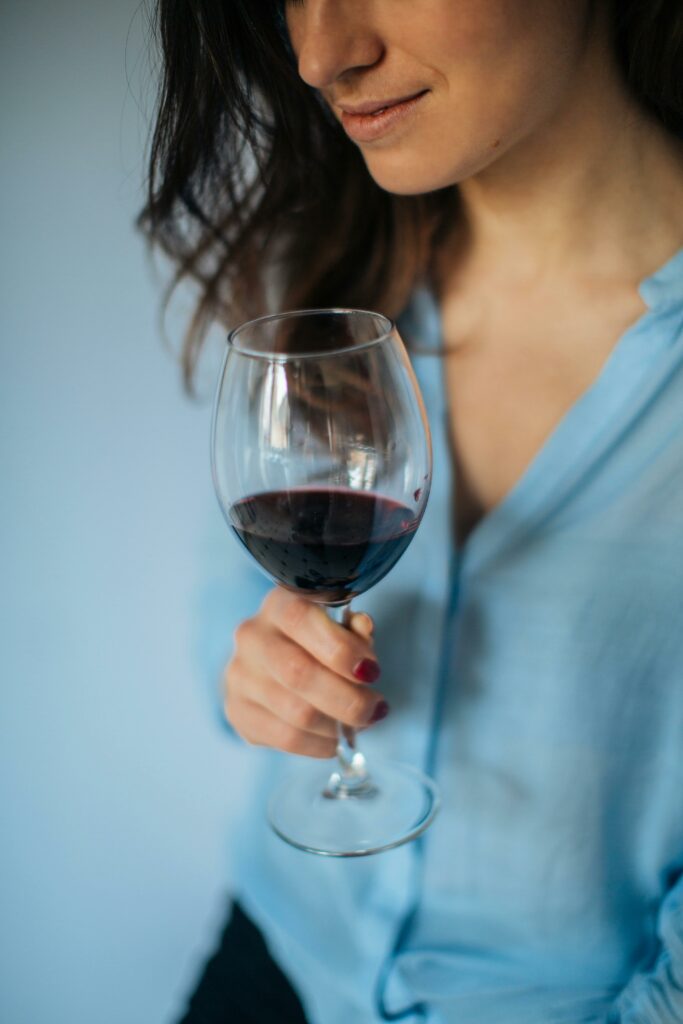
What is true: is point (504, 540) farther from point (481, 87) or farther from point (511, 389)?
point (481, 87)

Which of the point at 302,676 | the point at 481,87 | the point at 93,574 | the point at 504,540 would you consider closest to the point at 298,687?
the point at 302,676

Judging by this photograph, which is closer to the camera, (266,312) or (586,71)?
(586,71)

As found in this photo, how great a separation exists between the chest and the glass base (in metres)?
0.24

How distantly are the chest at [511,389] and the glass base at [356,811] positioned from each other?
0.24m

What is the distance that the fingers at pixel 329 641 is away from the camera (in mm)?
814

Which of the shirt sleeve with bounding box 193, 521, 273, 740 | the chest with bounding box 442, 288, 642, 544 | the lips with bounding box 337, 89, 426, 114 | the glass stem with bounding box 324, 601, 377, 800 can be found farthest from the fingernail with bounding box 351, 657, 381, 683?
the lips with bounding box 337, 89, 426, 114

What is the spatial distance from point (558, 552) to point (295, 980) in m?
0.53

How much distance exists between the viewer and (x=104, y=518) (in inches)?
54.9

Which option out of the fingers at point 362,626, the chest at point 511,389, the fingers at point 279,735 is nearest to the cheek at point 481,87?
the chest at point 511,389

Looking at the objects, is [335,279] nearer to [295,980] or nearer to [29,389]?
[29,389]

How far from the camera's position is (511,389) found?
1022mm

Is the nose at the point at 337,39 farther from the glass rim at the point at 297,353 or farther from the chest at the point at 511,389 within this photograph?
the chest at the point at 511,389

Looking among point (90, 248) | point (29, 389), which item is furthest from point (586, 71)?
point (29, 389)

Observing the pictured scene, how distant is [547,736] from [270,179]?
0.64 metres
